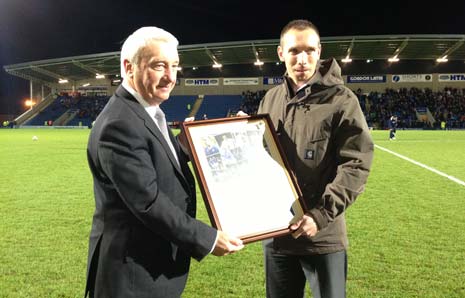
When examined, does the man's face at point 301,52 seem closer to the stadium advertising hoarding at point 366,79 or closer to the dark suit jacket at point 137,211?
the dark suit jacket at point 137,211

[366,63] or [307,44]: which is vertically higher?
[366,63]

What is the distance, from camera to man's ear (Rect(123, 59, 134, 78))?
1.81 m

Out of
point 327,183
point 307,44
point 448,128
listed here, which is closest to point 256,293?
point 327,183

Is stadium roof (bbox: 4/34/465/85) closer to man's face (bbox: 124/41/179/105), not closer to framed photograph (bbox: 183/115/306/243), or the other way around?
framed photograph (bbox: 183/115/306/243)

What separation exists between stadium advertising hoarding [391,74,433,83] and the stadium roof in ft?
6.77

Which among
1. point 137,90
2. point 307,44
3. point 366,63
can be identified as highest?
point 366,63

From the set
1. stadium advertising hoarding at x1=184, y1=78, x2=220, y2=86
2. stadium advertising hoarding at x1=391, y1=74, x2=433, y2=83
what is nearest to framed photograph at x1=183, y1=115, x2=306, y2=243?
stadium advertising hoarding at x1=391, y1=74, x2=433, y2=83

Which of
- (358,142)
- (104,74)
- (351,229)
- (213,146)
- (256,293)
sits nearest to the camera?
(213,146)

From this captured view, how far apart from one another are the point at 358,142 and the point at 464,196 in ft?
22.8

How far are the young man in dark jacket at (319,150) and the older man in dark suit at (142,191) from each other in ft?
1.91

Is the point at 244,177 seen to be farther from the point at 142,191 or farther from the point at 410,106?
the point at 410,106

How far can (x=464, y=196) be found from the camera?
805 cm

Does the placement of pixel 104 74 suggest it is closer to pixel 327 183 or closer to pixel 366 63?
pixel 366 63

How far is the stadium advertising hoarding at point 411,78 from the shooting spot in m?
43.8
